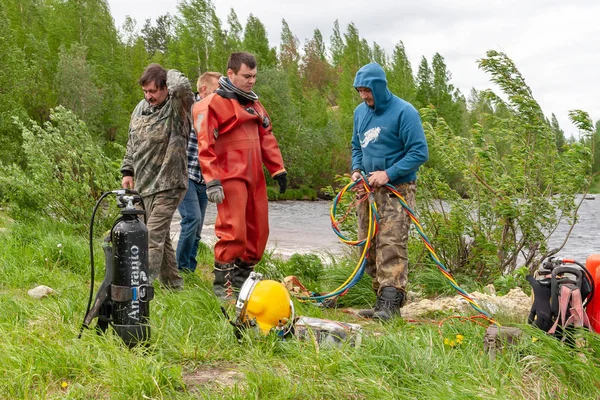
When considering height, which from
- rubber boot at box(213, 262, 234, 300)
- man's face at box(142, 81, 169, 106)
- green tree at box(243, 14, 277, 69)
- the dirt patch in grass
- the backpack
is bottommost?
the dirt patch in grass

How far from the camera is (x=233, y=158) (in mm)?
5027

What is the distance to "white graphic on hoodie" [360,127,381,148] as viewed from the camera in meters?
5.03

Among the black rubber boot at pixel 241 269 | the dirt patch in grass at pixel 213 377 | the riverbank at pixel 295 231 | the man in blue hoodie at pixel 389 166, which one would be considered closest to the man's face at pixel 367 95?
the man in blue hoodie at pixel 389 166

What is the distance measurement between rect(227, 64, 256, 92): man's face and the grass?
A: 5.95 feet

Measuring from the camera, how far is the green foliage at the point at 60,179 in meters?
8.28

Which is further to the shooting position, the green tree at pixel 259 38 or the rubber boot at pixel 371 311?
the green tree at pixel 259 38

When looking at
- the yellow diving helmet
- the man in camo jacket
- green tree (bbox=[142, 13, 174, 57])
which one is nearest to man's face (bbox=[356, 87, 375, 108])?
the man in camo jacket

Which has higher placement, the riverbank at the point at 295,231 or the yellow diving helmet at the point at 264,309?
the yellow diving helmet at the point at 264,309

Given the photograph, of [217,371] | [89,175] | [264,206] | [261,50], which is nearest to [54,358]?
[217,371]

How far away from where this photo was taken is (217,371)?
3412 mm

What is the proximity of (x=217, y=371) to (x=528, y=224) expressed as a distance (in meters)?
4.03

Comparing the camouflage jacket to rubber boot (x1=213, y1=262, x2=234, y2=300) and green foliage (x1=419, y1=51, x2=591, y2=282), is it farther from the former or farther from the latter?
green foliage (x1=419, y1=51, x2=591, y2=282)

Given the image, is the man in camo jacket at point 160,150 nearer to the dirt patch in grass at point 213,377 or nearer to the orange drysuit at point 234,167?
the orange drysuit at point 234,167

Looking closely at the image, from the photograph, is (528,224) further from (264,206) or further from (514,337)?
(514,337)
